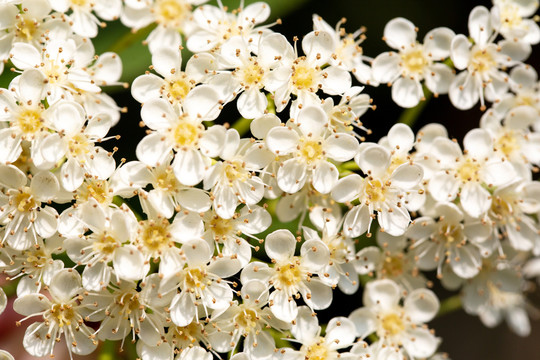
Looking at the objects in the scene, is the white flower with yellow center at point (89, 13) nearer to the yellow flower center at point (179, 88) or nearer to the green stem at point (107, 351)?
the yellow flower center at point (179, 88)

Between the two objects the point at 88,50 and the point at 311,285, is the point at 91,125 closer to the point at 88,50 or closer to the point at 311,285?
the point at 88,50

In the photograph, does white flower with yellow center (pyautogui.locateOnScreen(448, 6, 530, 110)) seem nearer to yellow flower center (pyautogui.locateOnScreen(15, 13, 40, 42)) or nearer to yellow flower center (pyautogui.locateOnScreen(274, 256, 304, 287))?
yellow flower center (pyautogui.locateOnScreen(274, 256, 304, 287))

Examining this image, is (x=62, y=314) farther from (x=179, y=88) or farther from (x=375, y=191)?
(x=375, y=191)

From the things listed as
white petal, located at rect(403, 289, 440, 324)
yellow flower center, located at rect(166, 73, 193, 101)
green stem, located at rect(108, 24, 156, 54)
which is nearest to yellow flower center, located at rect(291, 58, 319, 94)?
yellow flower center, located at rect(166, 73, 193, 101)

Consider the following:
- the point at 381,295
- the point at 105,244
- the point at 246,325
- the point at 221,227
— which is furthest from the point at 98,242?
the point at 381,295

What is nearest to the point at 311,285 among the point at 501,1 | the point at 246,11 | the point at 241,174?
the point at 241,174

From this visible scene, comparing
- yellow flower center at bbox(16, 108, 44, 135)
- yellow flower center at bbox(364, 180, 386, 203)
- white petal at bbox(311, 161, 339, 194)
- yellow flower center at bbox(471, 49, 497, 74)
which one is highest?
yellow flower center at bbox(16, 108, 44, 135)

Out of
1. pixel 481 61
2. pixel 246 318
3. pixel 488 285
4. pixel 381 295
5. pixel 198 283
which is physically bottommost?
pixel 488 285
